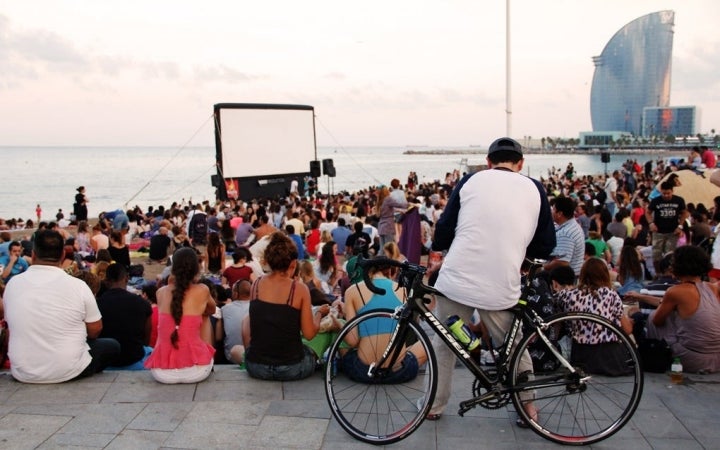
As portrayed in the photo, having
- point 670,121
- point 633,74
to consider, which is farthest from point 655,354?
point 670,121

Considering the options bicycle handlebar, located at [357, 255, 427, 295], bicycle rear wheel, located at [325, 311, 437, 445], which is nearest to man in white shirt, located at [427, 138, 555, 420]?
bicycle handlebar, located at [357, 255, 427, 295]

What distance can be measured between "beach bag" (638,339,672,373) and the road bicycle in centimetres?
71

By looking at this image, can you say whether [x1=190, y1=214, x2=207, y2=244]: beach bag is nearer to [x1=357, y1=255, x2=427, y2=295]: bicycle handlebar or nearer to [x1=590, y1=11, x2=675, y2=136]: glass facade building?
[x1=357, y1=255, x2=427, y2=295]: bicycle handlebar

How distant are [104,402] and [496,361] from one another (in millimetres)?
2360

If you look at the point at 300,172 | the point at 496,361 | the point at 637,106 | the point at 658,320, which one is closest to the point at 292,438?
the point at 496,361

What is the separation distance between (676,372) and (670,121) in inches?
7410

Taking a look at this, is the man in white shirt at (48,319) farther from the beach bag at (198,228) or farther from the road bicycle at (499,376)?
the beach bag at (198,228)

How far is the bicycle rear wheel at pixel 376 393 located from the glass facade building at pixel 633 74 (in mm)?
169208

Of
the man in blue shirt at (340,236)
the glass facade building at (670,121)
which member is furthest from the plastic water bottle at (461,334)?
the glass facade building at (670,121)

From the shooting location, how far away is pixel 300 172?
31266 mm

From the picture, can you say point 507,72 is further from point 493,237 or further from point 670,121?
point 670,121

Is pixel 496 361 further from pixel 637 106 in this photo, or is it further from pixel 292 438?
pixel 637 106

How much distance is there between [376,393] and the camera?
352 centimetres

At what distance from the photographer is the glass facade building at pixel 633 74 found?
15250cm
